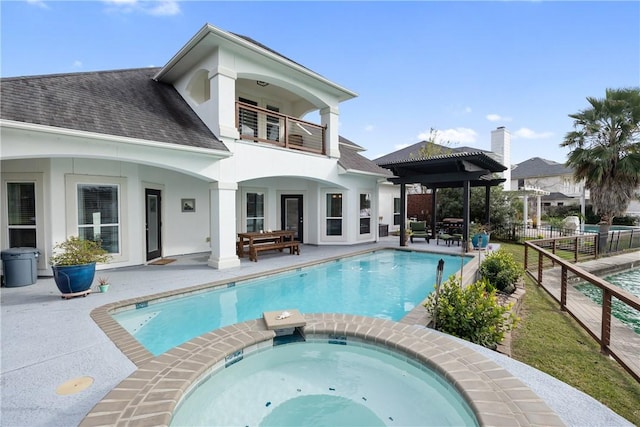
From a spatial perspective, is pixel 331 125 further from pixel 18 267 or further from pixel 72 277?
pixel 18 267

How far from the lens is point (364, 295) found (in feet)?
24.9

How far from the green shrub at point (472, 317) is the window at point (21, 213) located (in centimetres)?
1008

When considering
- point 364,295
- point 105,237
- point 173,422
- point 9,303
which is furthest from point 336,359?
point 105,237

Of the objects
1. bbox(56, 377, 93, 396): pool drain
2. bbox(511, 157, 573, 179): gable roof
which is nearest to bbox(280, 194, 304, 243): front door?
bbox(56, 377, 93, 396): pool drain

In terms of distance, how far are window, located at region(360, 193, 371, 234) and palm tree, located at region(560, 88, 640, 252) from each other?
35.2 feet

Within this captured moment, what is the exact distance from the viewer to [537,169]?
3756 centimetres

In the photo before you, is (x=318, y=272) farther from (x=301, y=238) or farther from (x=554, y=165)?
(x=554, y=165)

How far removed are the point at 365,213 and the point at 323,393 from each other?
1243 cm

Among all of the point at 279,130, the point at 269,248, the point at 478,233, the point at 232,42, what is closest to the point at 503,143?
the point at 478,233

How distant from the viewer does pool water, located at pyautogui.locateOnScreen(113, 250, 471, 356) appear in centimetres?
545

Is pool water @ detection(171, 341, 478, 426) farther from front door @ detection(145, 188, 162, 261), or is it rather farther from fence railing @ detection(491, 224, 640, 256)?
fence railing @ detection(491, 224, 640, 256)

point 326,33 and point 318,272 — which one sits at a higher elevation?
point 326,33

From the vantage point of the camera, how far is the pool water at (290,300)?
545 cm

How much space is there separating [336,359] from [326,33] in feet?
42.1
